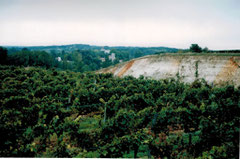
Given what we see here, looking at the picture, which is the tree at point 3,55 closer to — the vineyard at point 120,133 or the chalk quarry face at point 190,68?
the chalk quarry face at point 190,68

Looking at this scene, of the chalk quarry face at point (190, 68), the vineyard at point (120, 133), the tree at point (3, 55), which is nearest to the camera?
the vineyard at point (120, 133)

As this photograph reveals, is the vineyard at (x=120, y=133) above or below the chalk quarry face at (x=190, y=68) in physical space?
below

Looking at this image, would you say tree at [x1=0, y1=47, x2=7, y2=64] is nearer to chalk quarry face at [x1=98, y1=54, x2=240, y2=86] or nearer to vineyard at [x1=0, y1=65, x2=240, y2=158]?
chalk quarry face at [x1=98, y1=54, x2=240, y2=86]

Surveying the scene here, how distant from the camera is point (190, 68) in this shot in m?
21.6

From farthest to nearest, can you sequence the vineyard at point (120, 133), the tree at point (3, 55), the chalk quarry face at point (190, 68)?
the tree at point (3, 55) < the chalk quarry face at point (190, 68) < the vineyard at point (120, 133)

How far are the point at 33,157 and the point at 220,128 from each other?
6320mm

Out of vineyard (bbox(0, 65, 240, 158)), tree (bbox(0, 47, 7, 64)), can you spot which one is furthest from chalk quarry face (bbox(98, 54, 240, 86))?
tree (bbox(0, 47, 7, 64))

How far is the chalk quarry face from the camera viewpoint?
59.8 feet

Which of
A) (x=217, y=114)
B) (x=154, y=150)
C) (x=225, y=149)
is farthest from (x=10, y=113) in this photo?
(x=217, y=114)

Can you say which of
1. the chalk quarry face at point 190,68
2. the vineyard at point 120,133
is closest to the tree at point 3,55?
the chalk quarry face at point 190,68

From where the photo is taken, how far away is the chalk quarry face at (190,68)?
1823 cm

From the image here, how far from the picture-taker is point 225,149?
484cm

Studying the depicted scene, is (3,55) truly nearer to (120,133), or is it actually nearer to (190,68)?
(190,68)

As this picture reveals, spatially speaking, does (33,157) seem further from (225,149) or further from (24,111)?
(225,149)
